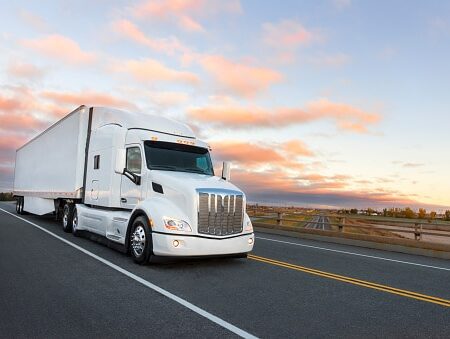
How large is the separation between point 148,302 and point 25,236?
29.9 ft

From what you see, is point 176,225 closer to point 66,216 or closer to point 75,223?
point 75,223

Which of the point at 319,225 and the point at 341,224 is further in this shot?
the point at 319,225

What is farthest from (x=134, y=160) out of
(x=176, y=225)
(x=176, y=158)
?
(x=176, y=225)

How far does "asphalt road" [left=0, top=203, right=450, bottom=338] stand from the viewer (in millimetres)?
4961

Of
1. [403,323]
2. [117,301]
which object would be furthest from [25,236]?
[403,323]

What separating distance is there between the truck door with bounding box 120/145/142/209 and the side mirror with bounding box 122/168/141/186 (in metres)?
0.07

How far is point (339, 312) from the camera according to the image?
5.80 meters

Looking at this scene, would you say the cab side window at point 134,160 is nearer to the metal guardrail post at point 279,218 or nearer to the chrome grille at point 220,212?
the chrome grille at point 220,212

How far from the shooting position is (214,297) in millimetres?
6398

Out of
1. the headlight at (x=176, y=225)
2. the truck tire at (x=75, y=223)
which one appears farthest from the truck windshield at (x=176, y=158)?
the truck tire at (x=75, y=223)

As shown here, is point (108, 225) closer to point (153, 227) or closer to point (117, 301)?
point (153, 227)

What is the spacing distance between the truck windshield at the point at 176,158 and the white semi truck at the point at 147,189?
24 millimetres

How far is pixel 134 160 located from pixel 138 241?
2.18 metres

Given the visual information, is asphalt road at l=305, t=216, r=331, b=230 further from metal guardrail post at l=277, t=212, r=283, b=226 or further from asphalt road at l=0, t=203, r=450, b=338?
asphalt road at l=0, t=203, r=450, b=338
